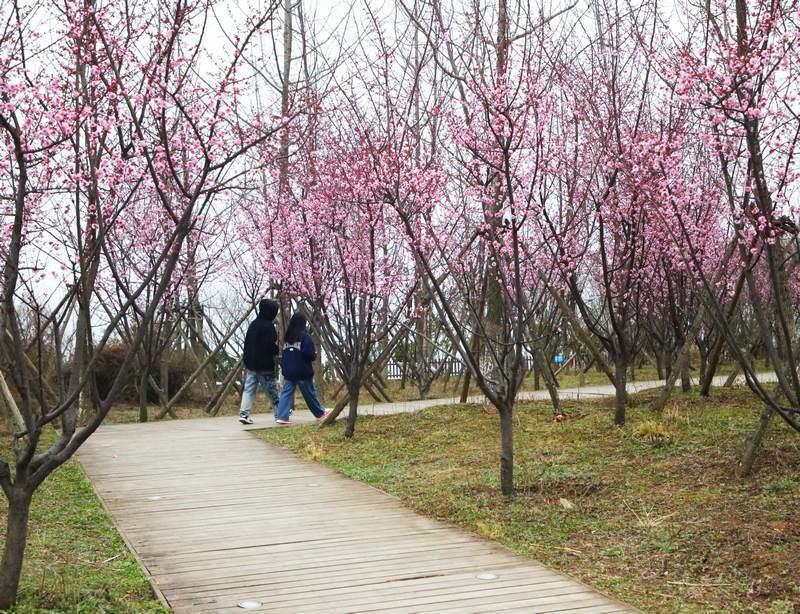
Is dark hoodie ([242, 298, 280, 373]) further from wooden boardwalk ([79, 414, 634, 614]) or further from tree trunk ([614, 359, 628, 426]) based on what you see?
tree trunk ([614, 359, 628, 426])

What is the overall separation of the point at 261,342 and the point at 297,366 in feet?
2.48

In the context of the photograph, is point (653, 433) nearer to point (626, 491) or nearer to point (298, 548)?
point (626, 491)

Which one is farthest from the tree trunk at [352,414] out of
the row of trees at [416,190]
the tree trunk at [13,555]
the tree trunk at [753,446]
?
the tree trunk at [13,555]

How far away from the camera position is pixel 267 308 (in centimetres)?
1186

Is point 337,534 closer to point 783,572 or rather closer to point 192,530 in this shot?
point 192,530

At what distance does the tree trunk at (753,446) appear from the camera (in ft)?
21.3

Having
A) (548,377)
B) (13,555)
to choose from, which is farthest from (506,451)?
(548,377)

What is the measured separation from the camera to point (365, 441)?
32.9 ft

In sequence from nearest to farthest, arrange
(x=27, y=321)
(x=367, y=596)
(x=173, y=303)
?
(x=367, y=596) < (x=173, y=303) < (x=27, y=321)

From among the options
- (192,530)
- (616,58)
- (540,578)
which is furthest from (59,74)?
(616,58)

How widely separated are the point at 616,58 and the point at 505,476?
14.1 feet

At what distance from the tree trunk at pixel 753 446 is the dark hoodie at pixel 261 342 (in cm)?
663

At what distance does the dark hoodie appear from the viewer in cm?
1185

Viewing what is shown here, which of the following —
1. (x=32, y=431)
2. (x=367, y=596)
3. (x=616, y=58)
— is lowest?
(x=367, y=596)
